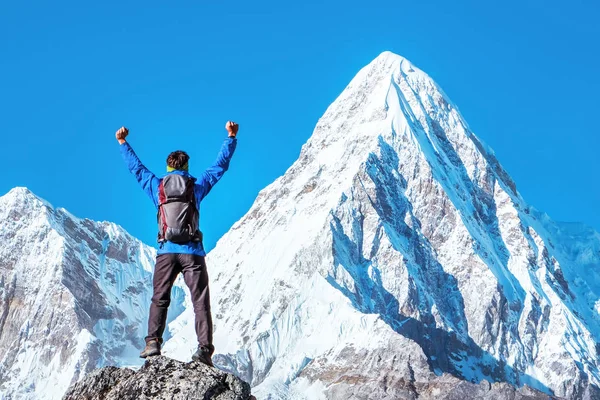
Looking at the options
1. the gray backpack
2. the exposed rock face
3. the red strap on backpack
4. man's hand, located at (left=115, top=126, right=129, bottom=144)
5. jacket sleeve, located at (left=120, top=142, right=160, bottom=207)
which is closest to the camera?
the exposed rock face

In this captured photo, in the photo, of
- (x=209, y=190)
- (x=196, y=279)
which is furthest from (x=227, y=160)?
(x=196, y=279)

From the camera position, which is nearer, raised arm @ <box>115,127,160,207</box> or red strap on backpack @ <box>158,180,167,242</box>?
red strap on backpack @ <box>158,180,167,242</box>

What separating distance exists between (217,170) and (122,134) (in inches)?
68.0

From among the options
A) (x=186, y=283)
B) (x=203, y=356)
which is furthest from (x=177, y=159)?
(x=203, y=356)

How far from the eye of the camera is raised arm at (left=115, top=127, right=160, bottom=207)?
21266 millimetres

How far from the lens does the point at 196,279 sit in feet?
67.4

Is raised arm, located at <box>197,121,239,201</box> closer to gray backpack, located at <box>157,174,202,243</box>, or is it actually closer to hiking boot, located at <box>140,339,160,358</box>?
gray backpack, located at <box>157,174,202,243</box>

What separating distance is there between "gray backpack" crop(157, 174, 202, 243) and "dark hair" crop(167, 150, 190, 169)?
26 centimetres

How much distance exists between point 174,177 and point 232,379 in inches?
151

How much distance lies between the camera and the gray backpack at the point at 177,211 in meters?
20.6

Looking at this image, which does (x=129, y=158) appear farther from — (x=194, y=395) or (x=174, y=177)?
(x=194, y=395)

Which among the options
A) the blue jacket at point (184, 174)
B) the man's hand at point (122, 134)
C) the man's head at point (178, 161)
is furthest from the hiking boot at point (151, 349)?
the man's hand at point (122, 134)

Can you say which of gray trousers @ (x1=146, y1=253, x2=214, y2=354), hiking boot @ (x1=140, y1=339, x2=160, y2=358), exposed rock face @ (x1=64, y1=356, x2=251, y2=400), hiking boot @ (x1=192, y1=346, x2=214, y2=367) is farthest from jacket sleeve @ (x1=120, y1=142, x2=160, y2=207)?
exposed rock face @ (x1=64, y1=356, x2=251, y2=400)

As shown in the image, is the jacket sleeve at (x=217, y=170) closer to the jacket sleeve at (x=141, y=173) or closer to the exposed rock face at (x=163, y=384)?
the jacket sleeve at (x=141, y=173)
